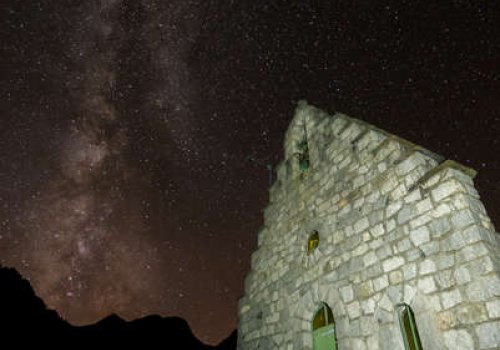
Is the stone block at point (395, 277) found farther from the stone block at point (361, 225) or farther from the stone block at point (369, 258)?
the stone block at point (361, 225)

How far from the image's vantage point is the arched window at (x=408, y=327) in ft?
12.3

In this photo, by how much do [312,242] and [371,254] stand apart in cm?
155

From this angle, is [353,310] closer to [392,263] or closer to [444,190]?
[392,263]

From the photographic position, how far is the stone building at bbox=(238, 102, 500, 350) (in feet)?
11.4

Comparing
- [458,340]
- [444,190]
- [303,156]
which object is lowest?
[458,340]

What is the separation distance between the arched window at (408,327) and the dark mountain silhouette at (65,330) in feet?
116

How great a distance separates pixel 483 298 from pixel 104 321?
205 feet

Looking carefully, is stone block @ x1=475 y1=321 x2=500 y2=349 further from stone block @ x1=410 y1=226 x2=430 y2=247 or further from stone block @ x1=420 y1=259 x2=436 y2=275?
stone block @ x1=410 y1=226 x2=430 y2=247

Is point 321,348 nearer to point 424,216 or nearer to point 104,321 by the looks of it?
point 424,216

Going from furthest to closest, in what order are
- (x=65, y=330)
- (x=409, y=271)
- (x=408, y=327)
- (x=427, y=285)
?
(x=65, y=330), (x=409, y=271), (x=408, y=327), (x=427, y=285)

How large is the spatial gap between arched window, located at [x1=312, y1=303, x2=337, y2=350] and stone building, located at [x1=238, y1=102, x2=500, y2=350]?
2cm

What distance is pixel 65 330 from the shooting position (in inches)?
1809

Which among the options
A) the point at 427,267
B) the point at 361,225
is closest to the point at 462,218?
the point at 427,267

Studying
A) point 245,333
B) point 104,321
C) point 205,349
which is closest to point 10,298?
point 104,321
